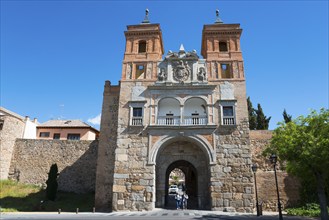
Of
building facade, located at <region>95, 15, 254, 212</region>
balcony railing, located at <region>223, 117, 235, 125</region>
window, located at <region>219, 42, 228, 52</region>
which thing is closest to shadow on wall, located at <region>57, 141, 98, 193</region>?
building facade, located at <region>95, 15, 254, 212</region>

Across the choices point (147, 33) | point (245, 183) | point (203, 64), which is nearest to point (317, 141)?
point (245, 183)

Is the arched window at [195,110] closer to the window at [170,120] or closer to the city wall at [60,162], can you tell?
the window at [170,120]

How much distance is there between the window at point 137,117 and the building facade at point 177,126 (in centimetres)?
7

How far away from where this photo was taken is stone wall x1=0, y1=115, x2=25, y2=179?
2217 cm

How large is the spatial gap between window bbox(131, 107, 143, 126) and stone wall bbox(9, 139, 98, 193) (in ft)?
27.1

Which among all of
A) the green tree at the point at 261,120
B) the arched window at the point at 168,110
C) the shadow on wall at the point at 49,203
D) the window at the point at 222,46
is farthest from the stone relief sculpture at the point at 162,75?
the green tree at the point at 261,120

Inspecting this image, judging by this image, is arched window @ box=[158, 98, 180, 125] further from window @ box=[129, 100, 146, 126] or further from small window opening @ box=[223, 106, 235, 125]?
small window opening @ box=[223, 106, 235, 125]

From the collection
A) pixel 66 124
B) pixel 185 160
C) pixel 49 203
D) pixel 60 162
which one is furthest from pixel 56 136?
pixel 185 160

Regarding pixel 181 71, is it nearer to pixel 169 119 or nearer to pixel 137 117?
pixel 169 119

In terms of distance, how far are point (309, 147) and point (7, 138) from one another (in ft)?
82.8

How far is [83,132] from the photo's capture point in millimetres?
30125

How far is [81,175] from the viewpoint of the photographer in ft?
72.2

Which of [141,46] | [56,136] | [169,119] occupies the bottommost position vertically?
[169,119]

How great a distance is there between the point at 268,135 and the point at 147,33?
12324 millimetres
